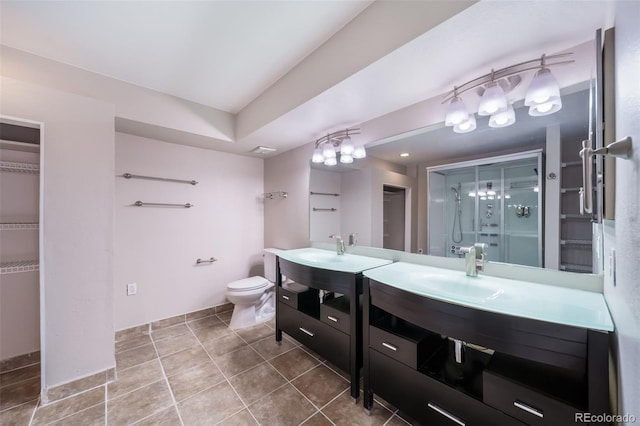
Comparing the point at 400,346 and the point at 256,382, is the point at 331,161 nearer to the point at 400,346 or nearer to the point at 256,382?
→ the point at 400,346

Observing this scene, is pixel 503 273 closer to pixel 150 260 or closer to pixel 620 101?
pixel 620 101

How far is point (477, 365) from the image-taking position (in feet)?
4.37

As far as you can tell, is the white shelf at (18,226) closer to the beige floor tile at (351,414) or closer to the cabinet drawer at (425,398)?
the beige floor tile at (351,414)

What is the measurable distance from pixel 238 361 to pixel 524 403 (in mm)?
1900

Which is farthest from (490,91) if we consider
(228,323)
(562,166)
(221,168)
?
(228,323)

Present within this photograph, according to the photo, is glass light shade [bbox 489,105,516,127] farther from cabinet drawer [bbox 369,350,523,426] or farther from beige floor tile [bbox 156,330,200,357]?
beige floor tile [bbox 156,330,200,357]

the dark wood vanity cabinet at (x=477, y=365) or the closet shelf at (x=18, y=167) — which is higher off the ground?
the closet shelf at (x=18, y=167)

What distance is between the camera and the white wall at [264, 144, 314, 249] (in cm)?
272

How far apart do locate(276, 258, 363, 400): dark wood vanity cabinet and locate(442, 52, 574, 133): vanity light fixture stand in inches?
47.6

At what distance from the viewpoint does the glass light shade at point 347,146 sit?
85.7 inches

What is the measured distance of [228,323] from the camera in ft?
8.81

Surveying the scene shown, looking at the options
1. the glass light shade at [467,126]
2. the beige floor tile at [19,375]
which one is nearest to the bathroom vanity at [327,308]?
the glass light shade at [467,126]

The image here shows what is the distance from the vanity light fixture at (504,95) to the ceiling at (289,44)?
0.17 ft

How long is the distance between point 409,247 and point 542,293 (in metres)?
0.84
